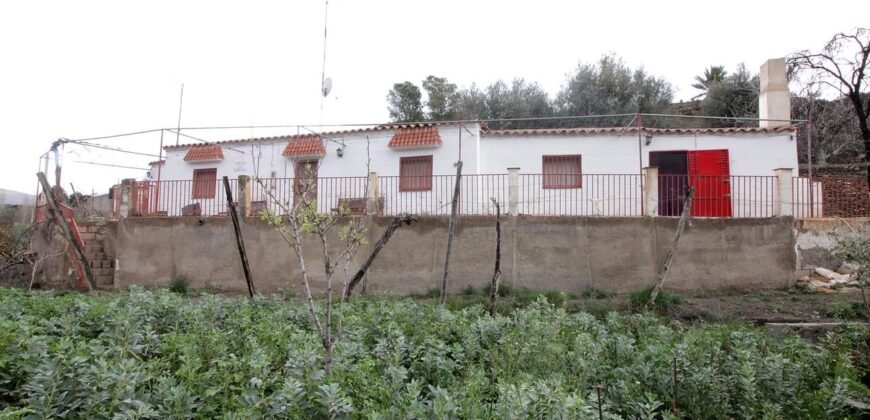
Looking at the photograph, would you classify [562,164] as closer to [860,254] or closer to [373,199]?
[373,199]

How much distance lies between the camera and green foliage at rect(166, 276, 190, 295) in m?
12.8

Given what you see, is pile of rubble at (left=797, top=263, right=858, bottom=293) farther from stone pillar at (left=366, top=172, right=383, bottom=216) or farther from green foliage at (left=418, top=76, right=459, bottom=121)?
green foliage at (left=418, top=76, right=459, bottom=121)

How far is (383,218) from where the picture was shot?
12.3m

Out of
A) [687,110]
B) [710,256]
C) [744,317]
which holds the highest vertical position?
[687,110]

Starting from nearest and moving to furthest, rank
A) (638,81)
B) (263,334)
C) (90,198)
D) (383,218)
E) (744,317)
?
1. (263,334)
2. (744,317)
3. (383,218)
4. (90,198)
5. (638,81)

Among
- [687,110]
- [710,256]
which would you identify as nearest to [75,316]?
[710,256]

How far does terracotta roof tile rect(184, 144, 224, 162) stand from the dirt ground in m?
14.2

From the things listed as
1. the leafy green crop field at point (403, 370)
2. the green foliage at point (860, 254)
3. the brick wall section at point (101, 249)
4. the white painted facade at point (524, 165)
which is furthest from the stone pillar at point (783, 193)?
the brick wall section at point (101, 249)

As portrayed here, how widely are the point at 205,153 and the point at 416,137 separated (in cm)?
729

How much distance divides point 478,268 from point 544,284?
1.43 m

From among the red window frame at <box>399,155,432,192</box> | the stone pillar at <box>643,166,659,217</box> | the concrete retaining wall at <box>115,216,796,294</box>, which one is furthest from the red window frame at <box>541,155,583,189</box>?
the concrete retaining wall at <box>115,216,796,294</box>

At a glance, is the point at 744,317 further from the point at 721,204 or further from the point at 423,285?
the point at 423,285

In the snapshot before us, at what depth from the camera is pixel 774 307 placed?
933 centimetres

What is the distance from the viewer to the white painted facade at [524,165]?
1287 cm
